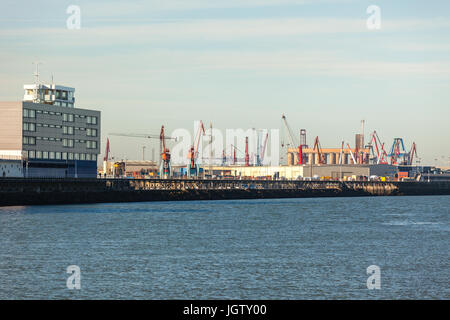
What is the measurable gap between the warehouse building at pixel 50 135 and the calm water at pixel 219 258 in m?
71.2

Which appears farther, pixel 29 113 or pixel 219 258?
pixel 29 113

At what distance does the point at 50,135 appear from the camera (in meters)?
174

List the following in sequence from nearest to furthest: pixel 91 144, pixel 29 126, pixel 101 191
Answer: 1. pixel 101 191
2. pixel 29 126
3. pixel 91 144

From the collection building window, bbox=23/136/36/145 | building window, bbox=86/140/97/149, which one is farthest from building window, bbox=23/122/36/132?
building window, bbox=86/140/97/149

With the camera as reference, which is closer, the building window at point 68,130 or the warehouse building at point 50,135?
the warehouse building at point 50,135

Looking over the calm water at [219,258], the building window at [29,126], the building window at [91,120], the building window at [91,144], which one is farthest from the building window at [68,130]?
the calm water at [219,258]

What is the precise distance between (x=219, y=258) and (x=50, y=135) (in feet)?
405

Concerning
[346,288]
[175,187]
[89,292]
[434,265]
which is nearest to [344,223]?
[434,265]

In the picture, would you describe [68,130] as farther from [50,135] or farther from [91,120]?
[91,120]

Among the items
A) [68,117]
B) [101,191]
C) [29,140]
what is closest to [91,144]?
[68,117]

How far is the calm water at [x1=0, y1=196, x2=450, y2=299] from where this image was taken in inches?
1784

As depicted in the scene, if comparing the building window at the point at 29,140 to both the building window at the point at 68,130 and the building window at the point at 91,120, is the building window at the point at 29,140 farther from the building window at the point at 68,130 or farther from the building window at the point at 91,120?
the building window at the point at 91,120

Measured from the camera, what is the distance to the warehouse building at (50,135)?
548 feet

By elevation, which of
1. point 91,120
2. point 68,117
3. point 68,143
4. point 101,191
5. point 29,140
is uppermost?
point 68,117
